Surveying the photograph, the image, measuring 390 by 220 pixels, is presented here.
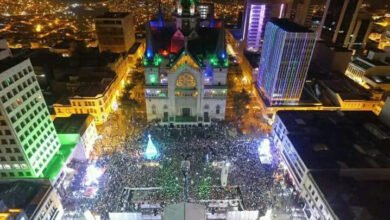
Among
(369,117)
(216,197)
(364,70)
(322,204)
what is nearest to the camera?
(322,204)

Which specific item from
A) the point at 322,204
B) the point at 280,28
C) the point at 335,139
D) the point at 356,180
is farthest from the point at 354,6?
the point at 322,204

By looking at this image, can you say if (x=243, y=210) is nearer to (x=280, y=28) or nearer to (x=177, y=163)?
(x=177, y=163)

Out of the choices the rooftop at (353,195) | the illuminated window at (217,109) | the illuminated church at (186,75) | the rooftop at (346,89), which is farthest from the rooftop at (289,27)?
the rooftop at (353,195)

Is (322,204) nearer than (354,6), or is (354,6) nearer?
(322,204)

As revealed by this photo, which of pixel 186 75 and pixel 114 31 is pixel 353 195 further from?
pixel 114 31

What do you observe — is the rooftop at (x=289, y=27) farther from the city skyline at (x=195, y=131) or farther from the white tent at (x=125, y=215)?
the white tent at (x=125, y=215)

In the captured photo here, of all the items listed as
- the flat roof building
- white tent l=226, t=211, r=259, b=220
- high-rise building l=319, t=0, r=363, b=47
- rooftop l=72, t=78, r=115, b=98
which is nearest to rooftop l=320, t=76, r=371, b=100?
high-rise building l=319, t=0, r=363, b=47

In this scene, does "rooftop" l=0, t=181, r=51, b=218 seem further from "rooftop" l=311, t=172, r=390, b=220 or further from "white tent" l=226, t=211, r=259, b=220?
"rooftop" l=311, t=172, r=390, b=220

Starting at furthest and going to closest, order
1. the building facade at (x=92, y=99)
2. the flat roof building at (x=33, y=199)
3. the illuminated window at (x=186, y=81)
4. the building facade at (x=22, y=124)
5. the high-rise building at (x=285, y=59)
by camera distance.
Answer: the building facade at (x=92, y=99), the illuminated window at (x=186, y=81), the high-rise building at (x=285, y=59), the building facade at (x=22, y=124), the flat roof building at (x=33, y=199)
